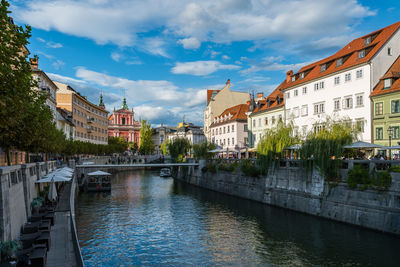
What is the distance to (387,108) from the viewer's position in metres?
35.4

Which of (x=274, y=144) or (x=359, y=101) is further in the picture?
(x=359, y=101)

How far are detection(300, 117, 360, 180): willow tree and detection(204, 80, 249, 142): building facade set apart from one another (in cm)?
5410

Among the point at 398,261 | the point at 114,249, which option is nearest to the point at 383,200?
the point at 398,261

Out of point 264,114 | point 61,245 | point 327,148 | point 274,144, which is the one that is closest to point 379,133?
point 274,144

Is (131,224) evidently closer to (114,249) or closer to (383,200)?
(114,249)

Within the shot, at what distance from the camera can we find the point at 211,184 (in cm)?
4822

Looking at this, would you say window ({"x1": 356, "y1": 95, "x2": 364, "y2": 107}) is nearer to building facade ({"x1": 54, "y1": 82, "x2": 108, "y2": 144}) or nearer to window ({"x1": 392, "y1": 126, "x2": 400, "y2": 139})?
window ({"x1": 392, "y1": 126, "x2": 400, "y2": 139})

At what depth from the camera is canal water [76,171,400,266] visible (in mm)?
17997

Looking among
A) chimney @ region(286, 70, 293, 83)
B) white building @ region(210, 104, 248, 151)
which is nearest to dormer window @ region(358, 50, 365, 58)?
chimney @ region(286, 70, 293, 83)

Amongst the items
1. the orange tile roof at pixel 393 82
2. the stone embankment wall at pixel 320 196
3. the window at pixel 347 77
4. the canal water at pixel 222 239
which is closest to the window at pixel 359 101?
the orange tile roof at pixel 393 82

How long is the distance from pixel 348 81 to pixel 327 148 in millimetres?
17192

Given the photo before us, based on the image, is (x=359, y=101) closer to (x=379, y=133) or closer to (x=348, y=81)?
(x=348, y=81)

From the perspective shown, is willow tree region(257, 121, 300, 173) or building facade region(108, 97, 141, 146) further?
building facade region(108, 97, 141, 146)

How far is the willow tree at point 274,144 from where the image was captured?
33.3 metres
